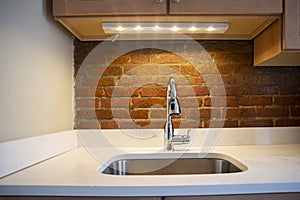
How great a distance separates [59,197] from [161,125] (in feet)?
2.52

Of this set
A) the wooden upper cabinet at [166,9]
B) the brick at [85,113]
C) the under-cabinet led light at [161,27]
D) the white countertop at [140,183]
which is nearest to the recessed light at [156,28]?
the under-cabinet led light at [161,27]

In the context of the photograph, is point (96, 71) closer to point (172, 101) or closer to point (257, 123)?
point (172, 101)

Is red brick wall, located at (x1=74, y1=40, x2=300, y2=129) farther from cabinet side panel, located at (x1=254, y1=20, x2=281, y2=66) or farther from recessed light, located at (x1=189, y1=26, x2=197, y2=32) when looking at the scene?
recessed light, located at (x1=189, y1=26, x2=197, y2=32)

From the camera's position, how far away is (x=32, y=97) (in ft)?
3.44

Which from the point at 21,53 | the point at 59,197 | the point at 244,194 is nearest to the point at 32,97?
the point at 21,53

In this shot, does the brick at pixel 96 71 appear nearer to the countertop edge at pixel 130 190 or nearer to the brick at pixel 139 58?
the brick at pixel 139 58

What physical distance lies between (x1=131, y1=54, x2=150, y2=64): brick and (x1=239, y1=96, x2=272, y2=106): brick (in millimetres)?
557

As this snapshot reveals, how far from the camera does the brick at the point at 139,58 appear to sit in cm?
149

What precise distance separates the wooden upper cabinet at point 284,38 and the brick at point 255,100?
233 millimetres

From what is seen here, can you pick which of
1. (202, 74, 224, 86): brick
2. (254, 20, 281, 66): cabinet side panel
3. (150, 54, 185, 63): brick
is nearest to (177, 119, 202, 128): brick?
(202, 74, 224, 86): brick

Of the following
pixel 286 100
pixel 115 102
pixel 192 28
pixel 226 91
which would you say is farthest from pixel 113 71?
pixel 286 100

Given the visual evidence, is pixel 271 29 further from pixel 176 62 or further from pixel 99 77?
pixel 99 77

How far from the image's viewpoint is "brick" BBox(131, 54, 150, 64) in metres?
1.49

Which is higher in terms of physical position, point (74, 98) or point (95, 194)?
point (74, 98)
